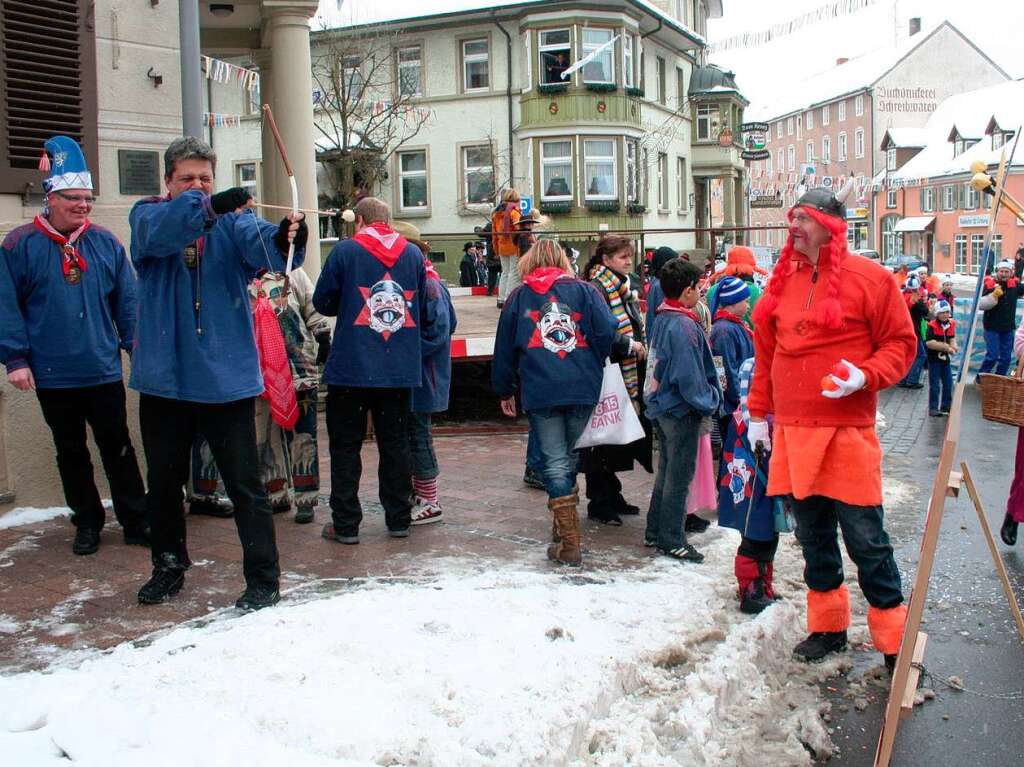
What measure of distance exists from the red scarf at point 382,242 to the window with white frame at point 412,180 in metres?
30.7

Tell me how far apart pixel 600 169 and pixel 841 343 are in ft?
103

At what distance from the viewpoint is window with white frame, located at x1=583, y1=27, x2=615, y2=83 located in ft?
112

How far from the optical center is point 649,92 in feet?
125

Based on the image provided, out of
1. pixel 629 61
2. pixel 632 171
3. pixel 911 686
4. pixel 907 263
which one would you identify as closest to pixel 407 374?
pixel 911 686

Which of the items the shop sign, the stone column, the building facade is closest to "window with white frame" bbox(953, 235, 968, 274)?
the shop sign

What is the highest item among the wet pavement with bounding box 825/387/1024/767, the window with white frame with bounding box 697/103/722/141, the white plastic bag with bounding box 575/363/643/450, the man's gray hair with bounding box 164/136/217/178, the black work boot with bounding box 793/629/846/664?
the window with white frame with bounding box 697/103/722/141

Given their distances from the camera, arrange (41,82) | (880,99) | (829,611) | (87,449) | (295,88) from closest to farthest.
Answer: (829,611) → (87,449) → (41,82) → (295,88) → (880,99)

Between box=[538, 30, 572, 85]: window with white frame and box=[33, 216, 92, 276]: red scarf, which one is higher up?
box=[538, 30, 572, 85]: window with white frame

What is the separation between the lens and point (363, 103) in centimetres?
3331

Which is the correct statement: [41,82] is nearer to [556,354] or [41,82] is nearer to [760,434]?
Answer: [556,354]

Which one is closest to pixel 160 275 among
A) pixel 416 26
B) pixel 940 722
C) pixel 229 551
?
pixel 229 551

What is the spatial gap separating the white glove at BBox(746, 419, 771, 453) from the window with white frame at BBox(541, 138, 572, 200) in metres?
30.4

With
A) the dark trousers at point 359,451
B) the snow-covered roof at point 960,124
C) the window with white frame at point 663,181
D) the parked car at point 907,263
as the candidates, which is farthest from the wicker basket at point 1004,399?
the snow-covered roof at point 960,124

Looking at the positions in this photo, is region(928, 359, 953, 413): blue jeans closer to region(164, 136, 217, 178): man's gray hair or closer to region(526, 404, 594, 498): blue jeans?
region(526, 404, 594, 498): blue jeans
